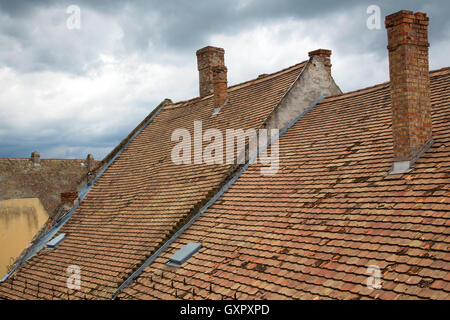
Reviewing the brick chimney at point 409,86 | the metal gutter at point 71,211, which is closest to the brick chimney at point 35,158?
the metal gutter at point 71,211

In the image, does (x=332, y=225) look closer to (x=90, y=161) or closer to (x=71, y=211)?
(x=71, y=211)

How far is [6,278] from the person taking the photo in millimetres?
12922

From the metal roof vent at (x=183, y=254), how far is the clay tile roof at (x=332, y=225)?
0.49 feet

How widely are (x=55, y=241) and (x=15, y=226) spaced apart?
12.0m

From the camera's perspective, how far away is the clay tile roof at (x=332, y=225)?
Answer: 6000 millimetres

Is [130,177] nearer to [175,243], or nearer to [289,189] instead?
[175,243]

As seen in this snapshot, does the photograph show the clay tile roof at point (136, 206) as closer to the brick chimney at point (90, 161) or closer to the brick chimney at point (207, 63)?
the brick chimney at point (207, 63)

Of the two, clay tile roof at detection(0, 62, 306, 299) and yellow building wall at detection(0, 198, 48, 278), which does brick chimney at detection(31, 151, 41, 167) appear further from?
clay tile roof at detection(0, 62, 306, 299)

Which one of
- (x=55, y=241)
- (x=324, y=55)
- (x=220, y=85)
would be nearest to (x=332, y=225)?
(x=324, y=55)

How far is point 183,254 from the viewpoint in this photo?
29.4 ft

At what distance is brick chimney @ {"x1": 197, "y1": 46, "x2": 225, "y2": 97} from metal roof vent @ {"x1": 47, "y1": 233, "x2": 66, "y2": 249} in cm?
690

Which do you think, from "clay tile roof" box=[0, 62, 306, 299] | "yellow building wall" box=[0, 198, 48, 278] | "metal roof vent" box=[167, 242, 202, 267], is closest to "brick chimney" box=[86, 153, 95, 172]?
"yellow building wall" box=[0, 198, 48, 278]

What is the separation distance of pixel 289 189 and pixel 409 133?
2560 mm

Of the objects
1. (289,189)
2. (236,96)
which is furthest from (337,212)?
(236,96)
